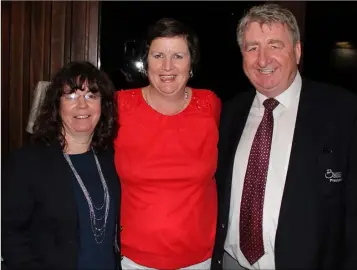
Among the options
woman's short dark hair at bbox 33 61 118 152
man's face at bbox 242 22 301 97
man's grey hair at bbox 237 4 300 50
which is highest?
man's grey hair at bbox 237 4 300 50

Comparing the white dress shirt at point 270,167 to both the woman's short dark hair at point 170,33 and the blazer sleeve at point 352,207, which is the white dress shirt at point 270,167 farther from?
the woman's short dark hair at point 170,33

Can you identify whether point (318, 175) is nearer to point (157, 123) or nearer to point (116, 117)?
point (157, 123)

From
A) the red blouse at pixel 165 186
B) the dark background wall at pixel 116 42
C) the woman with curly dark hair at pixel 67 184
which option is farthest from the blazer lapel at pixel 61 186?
the dark background wall at pixel 116 42

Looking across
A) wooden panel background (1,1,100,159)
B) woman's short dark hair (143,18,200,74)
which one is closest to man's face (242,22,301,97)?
woman's short dark hair (143,18,200,74)

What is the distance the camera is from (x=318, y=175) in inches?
66.5

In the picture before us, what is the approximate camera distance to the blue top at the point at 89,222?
1.74 meters

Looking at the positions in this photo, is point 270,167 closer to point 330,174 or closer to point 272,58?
point 330,174

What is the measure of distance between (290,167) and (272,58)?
467mm

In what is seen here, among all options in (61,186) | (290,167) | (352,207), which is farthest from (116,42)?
(352,207)

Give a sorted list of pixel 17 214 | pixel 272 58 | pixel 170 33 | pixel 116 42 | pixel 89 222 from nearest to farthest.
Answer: pixel 17 214 < pixel 89 222 < pixel 272 58 < pixel 170 33 < pixel 116 42

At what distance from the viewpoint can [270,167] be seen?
5.88 ft

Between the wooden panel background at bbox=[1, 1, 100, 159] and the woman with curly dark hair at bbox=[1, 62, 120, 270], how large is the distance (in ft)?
6.59

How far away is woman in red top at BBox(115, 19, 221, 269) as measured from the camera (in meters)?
1.94

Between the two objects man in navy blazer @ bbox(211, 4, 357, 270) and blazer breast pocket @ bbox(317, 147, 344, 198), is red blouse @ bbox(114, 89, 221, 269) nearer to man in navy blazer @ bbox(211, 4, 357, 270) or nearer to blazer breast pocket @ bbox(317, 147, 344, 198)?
man in navy blazer @ bbox(211, 4, 357, 270)
